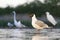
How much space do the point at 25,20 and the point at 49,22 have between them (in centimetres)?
59

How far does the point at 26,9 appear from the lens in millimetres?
5918

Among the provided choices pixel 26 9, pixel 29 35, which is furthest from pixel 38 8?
pixel 29 35

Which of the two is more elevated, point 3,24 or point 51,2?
point 51,2

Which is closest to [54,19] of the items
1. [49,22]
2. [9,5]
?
[49,22]

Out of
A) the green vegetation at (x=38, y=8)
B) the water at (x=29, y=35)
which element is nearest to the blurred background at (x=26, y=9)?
the green vegetation at (x=38, y=8)

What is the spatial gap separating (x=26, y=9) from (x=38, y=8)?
294 millimetres

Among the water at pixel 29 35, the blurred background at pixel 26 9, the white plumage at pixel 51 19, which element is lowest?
the water at pixel 29 35

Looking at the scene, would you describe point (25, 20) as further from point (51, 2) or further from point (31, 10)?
point (51, 2)

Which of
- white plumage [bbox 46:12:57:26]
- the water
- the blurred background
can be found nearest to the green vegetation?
the blurred background

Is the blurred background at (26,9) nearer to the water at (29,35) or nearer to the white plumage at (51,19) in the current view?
the white plumage at (51,19)

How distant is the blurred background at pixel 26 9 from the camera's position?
588cm

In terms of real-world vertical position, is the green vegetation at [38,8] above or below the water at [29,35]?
above

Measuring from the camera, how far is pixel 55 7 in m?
6.05

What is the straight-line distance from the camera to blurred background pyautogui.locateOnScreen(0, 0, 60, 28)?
19.3ft
